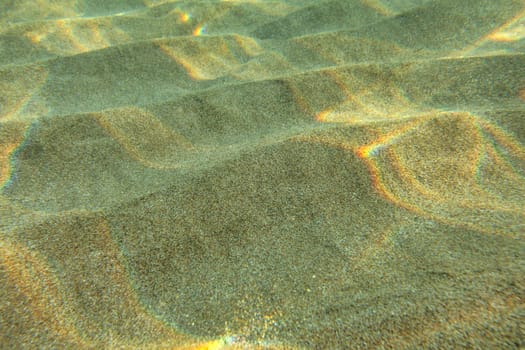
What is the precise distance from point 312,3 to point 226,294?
10.8ft

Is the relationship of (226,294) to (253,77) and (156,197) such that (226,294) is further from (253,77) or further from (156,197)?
(253,77)

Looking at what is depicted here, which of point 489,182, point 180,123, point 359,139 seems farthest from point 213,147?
point 489,182

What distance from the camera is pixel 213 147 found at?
175cm

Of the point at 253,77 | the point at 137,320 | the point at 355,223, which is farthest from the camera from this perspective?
the point at 253,77

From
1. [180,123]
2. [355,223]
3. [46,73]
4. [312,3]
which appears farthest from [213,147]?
[312,3]

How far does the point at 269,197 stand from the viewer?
1.38 meters

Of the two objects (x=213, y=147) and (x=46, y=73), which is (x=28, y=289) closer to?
(x=213, y=147)

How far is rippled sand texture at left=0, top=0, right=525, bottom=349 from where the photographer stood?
965 millimetres

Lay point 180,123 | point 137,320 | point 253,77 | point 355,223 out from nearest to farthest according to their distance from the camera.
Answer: point 137,320 → point 355,223 → point 180,123 → point 253,77

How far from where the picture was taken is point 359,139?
5.15 ft

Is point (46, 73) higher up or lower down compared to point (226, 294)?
higher up

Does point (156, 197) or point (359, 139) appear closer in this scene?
point (156, 197)

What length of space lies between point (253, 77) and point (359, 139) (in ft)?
3.47

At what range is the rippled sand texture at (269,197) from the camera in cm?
96
